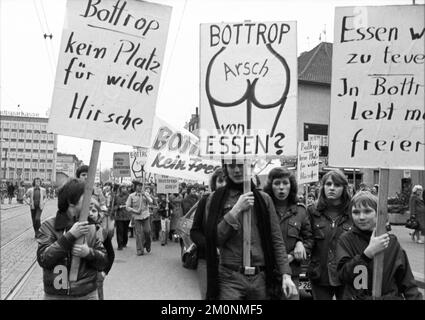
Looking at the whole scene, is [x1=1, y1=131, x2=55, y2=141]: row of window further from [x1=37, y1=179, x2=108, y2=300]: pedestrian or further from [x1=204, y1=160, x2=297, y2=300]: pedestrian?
[x1=204, y1=160, x2=297, y2=300]: pedestrian

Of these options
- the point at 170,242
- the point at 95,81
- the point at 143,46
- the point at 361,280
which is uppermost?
the point at 143,46

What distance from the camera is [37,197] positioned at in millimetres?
13664

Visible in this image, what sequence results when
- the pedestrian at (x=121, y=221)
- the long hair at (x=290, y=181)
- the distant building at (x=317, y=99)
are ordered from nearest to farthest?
the long hair at (x=290, y=181)
the pedestrian at (x=121, y=221)
the distant building at (x=317, y=99)

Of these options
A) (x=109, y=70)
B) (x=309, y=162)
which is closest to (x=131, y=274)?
(x=309, y=162)

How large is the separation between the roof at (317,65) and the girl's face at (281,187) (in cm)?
3249

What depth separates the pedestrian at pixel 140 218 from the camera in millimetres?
11653

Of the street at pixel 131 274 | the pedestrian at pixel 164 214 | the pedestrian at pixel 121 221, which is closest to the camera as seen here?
the street at pixel 131 274

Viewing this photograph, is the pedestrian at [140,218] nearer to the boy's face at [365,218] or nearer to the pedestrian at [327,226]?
the pedestrian at [327,226]

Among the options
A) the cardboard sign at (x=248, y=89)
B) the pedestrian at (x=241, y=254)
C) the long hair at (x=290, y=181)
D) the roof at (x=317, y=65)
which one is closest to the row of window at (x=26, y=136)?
the roof at (x=317, y=65)

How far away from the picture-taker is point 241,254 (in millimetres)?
3701

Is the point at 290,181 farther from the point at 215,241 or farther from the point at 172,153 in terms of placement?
the point at 172,153

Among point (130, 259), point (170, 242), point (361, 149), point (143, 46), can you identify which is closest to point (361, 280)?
point (361, 149)
